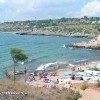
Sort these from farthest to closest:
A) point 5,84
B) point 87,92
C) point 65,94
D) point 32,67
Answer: point 32,67 → point 87,92 → point 65,94 → point 5,84

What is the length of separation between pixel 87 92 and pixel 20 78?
2155 cm

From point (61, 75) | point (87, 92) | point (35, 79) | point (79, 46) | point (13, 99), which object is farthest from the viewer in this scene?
point (79, 46)

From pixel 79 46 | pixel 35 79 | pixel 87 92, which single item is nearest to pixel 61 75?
pixel 35 79

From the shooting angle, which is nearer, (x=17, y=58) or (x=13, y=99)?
(x=13, y=99)

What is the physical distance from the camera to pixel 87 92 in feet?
61.9

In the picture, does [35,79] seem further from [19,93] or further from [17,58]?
[19,93]

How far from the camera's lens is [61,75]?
1622 inches

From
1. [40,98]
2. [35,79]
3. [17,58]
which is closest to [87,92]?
[40,98]

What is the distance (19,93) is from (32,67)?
35298 millimetres

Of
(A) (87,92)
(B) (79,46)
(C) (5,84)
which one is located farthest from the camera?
(B) (79,46)

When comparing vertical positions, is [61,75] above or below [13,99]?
below

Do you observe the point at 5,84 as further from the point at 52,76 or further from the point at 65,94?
the point at 52,76

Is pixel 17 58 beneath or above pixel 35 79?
above

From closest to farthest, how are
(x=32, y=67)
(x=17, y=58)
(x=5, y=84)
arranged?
1. (x=5, y=84)
2. (x=17, y=58)
3. (x=32, y=67)
